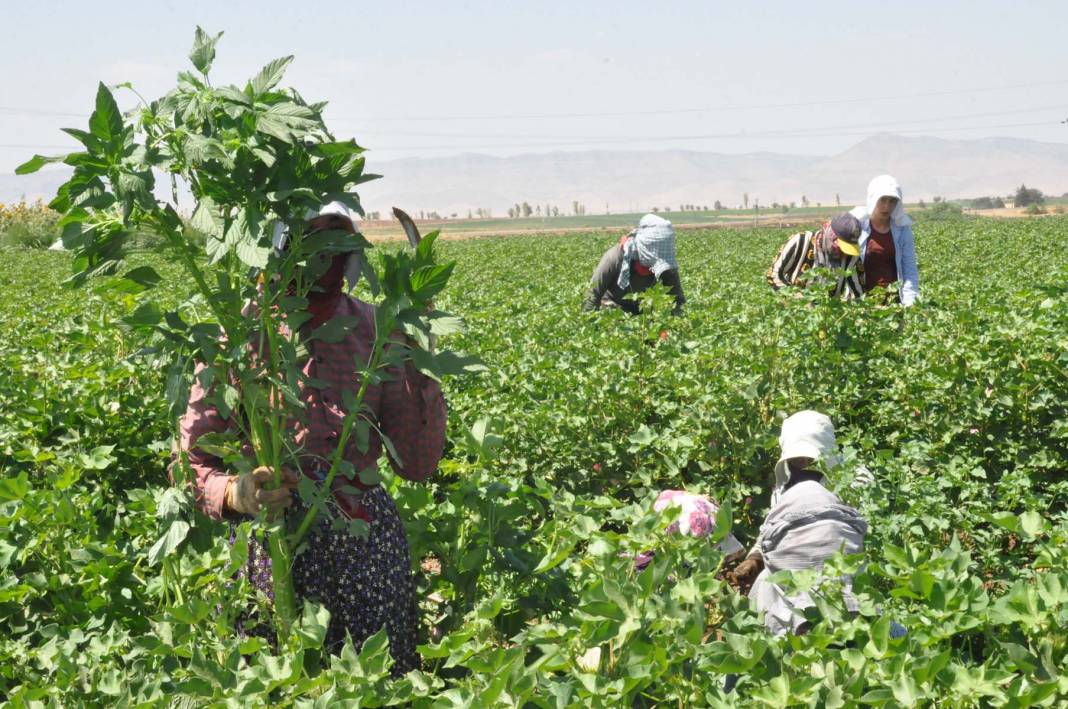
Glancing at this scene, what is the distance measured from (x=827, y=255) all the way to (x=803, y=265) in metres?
0.17

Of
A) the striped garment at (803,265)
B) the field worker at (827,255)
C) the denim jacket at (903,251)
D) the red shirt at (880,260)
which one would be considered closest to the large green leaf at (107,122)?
the field worker at (827,255)

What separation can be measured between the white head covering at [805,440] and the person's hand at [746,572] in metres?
0.29

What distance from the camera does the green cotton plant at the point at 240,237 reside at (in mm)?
1714

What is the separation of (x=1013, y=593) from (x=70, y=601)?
6.47ft

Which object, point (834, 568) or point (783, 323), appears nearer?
point (834, 568)

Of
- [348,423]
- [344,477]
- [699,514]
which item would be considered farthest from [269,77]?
[699,514]

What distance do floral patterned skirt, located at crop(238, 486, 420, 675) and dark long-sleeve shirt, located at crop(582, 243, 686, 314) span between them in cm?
386

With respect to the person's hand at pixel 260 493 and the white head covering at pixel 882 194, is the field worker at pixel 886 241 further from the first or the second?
the person's hand at pixel 260 493

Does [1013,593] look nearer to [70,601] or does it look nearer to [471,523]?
[471,523]

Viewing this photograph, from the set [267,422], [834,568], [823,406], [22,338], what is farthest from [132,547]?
[22,338]

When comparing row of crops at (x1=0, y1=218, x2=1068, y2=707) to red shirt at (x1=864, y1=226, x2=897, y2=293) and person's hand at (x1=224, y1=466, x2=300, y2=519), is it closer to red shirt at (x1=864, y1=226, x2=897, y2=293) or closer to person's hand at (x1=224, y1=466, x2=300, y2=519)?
person's hand at (x1=224, y1=466, x2=300, y2=519)

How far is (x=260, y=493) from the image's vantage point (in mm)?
2094

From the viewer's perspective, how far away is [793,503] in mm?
3121

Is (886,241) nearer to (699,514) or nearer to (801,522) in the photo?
(699,514)
